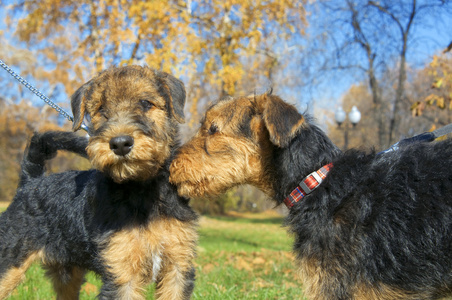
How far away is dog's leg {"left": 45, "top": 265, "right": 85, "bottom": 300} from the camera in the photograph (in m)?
4.73

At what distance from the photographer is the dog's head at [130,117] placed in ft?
10.5

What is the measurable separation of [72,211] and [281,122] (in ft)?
8.25

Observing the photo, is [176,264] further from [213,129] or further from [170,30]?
[170,30]

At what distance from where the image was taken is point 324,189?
3.09 m

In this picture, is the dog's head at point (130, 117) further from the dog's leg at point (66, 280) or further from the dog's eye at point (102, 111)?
the dog's leg at point (66, 280)

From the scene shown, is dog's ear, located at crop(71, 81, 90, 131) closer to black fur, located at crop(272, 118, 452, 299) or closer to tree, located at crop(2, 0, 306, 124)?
black fur, located at crop(272, 118, 452, 299)

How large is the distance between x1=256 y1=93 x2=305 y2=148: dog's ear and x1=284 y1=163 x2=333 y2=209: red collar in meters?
0.34

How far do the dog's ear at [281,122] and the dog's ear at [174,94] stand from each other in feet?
3.20

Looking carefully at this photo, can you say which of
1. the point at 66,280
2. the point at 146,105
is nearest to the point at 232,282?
the point at 66,280

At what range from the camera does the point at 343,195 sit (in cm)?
302

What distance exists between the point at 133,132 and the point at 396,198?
85.3 inches

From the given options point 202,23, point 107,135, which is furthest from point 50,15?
point 107,135

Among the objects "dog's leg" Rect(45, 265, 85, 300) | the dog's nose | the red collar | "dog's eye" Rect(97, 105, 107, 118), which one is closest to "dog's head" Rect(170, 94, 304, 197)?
the red collar

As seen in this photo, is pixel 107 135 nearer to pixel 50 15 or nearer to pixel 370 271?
pixel 370 271
